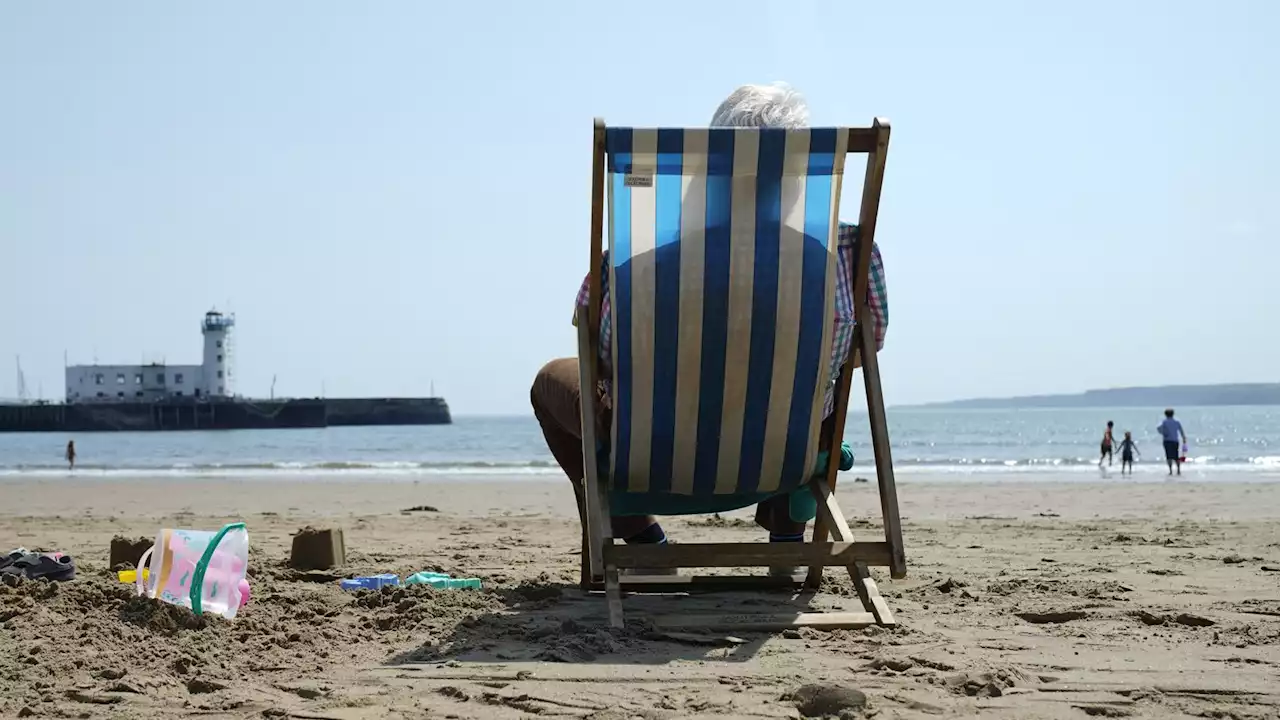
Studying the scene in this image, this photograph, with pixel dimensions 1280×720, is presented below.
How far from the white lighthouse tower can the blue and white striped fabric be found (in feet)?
227

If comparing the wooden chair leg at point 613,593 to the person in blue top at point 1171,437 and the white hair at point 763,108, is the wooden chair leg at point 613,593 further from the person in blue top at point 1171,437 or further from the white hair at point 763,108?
the person in blue top at point 1171,437

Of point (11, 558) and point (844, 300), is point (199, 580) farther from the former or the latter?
point (844, 300)

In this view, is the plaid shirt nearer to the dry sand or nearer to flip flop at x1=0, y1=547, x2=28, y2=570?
the dry sand

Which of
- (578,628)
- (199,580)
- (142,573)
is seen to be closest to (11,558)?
(142,573)

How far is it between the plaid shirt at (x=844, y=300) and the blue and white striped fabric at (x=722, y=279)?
0.39 ft

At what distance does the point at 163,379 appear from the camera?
68.6 meters

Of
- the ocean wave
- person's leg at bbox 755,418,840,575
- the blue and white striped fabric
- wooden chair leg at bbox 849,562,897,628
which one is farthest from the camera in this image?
the ocean wave

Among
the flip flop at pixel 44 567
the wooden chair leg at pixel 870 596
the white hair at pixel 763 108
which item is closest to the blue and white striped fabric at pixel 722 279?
the white hair at pixel 763 108

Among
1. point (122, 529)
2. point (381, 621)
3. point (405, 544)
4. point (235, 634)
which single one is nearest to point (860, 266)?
point (381, 621)

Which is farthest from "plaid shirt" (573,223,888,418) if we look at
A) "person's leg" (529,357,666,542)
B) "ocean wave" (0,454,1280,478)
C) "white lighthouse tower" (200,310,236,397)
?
"white lighthouse tower" (200,310,236,397)

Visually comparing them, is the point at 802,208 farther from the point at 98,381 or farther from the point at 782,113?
the point at 98,381

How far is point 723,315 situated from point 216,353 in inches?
2769

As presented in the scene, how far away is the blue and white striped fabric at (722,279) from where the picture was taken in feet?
9.36

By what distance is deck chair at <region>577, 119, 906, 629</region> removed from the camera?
9.37ft
